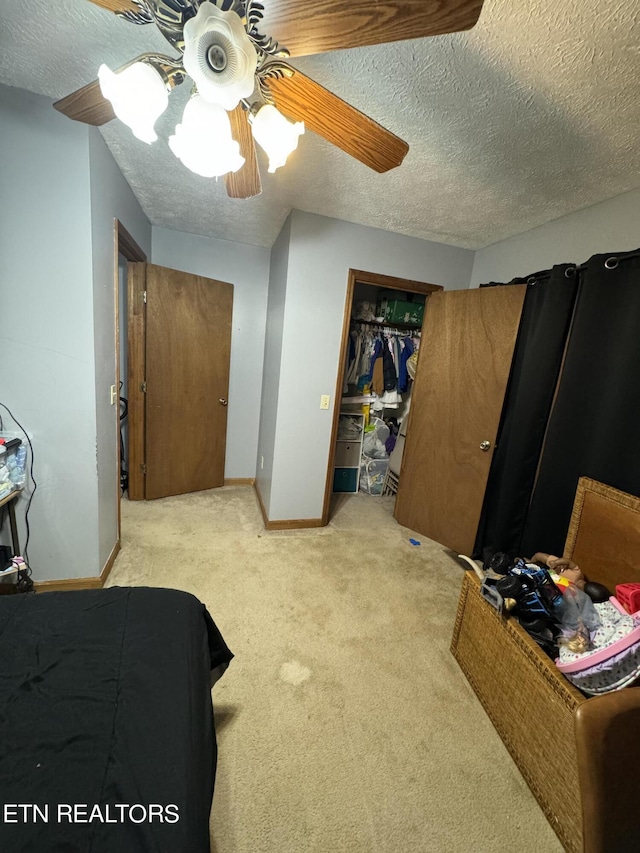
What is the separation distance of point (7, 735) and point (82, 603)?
355mm

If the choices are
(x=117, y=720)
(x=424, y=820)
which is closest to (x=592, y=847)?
(x=424, y=820)

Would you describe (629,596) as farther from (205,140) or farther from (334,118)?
(205,140)

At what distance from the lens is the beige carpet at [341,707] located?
3.33 feet

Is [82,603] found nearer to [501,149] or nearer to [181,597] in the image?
[181,597]

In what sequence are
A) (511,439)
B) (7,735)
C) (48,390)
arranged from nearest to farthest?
1. (7,735)
2. (48,390)
3. (511,439)

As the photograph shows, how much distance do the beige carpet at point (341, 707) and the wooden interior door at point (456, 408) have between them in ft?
1.23

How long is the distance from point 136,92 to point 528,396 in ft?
7.26

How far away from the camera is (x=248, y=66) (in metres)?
0.77

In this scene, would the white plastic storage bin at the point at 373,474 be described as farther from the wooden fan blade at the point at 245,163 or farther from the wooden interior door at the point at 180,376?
the wooden fan blade at the point at 245,163

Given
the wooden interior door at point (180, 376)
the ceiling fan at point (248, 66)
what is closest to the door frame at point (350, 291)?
the wooden interior door at point (180, 376)

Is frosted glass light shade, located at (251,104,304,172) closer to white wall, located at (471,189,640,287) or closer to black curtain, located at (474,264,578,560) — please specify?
black curtain, located at (474,264,578,560)

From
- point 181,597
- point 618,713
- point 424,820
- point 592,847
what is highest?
point 618,713

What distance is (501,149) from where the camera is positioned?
4.79 feet

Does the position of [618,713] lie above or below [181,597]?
above
